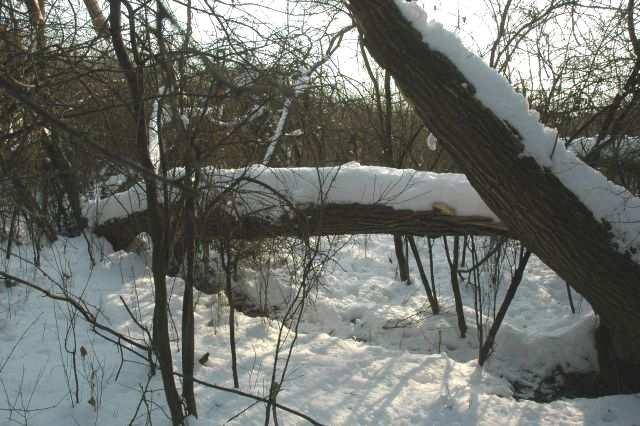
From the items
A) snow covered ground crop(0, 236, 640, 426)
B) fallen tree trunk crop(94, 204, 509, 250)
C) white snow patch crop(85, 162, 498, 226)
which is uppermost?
white snow patch crop(85, 162, 498, 226)

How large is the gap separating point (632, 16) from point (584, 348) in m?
2.61

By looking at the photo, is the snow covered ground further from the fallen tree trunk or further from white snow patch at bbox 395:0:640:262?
white snow patch at bbox 395:0:640:262

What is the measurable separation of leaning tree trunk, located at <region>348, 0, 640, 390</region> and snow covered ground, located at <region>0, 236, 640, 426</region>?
99cm

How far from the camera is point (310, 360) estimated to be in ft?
12.9

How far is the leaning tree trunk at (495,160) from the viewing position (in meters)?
3.05

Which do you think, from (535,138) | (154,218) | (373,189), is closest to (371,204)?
(373,189)

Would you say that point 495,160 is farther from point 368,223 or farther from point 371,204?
point 368,223

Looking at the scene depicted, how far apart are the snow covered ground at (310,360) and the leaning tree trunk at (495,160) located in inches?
39.1

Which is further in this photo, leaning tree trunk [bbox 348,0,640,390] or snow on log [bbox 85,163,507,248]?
snow on log [bbox 85,163,507,248]

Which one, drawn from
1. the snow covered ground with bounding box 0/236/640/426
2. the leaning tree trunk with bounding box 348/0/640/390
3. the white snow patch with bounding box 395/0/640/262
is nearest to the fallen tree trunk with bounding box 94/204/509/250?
the snow covered ground with bounding box 0/236/640/426

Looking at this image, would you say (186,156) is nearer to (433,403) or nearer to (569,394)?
(433,403)

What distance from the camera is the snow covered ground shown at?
304cm

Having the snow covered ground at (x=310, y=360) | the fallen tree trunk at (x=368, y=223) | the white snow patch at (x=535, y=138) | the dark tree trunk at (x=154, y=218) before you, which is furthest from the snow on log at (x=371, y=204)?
the dark tree trunk at (x=154, y=218)

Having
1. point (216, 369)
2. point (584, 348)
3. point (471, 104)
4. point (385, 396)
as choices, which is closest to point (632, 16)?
point (471, 104)
